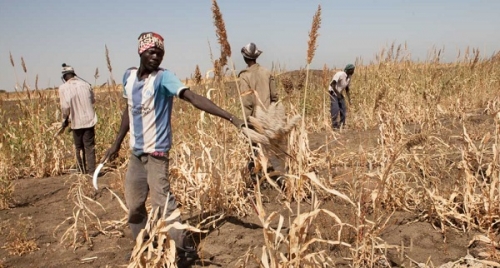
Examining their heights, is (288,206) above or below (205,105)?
below

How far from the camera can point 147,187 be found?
2.84 m

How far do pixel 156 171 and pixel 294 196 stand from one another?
149cm

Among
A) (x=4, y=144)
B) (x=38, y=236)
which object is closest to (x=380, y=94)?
(x=38, y=236)

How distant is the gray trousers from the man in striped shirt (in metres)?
3.08

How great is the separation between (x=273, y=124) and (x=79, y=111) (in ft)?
15.8

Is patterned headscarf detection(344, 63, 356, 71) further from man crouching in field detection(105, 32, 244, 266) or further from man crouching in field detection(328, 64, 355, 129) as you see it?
man crouching in field detection(105, 32, 244, 266)

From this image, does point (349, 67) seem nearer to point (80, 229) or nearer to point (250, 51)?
point (250, 51)

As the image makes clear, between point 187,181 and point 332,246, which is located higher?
point 187,181

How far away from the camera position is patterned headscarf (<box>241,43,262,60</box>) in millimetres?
4609

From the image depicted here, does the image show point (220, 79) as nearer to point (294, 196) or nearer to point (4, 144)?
point (294, 196)

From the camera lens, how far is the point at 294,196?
369 centimetres

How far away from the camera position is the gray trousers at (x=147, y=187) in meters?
2.67

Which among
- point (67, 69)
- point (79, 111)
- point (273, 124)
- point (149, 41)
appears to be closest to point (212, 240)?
point (149, 41)

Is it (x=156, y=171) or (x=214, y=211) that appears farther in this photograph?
(x=214, y=211)
